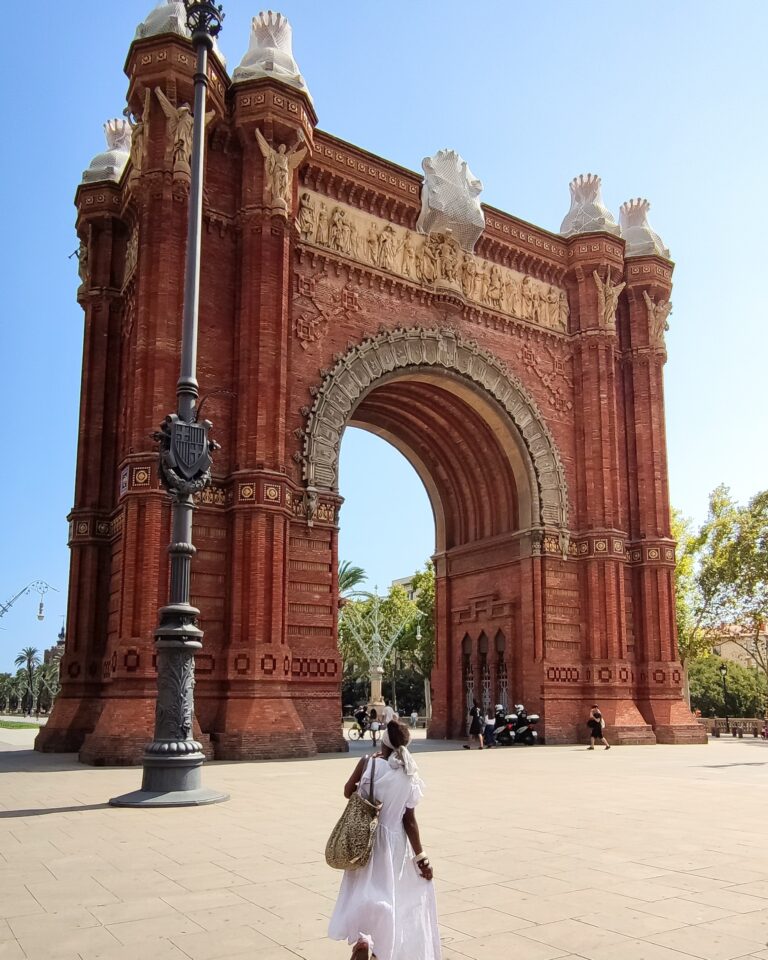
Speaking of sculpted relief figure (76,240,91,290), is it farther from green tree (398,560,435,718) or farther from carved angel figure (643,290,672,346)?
green tree (398,560,435,718)

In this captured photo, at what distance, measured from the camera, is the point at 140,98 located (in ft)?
69.2

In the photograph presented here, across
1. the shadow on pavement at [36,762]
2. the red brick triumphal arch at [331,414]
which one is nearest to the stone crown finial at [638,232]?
the red brick triumphal arch at [331,414]

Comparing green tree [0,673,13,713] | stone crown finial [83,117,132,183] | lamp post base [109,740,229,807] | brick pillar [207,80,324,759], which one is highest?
stone crown finial [83,117,132,183]

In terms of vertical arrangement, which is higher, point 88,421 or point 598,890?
point 88,421

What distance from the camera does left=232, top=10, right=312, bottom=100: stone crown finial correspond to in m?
22.0

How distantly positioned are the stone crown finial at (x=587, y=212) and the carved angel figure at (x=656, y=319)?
8.32 feet

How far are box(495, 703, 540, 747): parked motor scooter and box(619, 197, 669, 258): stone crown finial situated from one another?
1526 centimetres

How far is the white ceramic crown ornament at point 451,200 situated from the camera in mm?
25828

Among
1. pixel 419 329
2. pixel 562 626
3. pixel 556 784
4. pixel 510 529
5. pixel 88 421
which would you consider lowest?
pixel 556 784

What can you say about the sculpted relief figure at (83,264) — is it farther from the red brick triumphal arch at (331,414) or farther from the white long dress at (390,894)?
the white long dress at (390,894)

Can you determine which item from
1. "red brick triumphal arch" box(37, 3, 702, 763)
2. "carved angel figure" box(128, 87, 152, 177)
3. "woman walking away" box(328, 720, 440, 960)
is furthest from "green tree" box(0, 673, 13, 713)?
"woman walking away" box(328, 720, 440, 960)

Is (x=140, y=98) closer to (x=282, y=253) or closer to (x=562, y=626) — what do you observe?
(x=282, y=253)

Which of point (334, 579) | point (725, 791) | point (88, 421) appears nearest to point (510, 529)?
point (334, 579)

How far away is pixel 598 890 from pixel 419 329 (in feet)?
64.7
